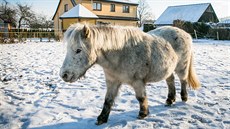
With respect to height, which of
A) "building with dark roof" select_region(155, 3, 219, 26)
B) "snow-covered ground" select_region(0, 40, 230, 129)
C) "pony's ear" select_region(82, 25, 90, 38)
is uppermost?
"building with dark roof" select_region(155, 3, 219, 26)

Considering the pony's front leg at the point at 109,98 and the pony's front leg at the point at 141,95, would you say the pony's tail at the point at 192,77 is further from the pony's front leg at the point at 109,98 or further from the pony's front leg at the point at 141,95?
the pony's front leg at the point at 109,98

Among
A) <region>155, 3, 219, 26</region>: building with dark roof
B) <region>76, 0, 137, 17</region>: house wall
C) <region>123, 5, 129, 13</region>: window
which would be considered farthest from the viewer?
<region>155, 3, 219, 26</region>: building with dark roof

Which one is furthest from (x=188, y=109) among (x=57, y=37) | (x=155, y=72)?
(x=57, y=37)

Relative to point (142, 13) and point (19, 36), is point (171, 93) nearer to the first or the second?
point (19, 36)

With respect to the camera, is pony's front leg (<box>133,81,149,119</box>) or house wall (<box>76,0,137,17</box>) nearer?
pony's front leg (<box>133,81,149,119</box>)

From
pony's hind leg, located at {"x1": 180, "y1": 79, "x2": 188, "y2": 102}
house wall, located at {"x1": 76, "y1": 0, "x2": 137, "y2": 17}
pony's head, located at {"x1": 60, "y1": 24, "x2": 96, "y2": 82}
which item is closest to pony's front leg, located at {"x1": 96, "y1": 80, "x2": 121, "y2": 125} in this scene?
pony's head, located at {"x1": 60, "y1": 24, "x2": 96, "y2": 82}

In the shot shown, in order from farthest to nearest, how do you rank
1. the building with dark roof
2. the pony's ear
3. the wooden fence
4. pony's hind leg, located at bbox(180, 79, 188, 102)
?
the building with dark roof → the wooden fence → pony's hind leg, located at bbox(180, 79, 188, 102) → the pony's ear

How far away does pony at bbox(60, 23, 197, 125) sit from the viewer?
295 centimetres

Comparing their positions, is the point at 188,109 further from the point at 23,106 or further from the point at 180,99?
the point at 23,106

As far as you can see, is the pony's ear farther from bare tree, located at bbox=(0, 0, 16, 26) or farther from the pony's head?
bare tree, located at bbox=(0, 0, 16, 26)

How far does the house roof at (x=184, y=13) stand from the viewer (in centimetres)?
3775

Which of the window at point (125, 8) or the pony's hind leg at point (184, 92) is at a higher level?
the window at point (125, 8)

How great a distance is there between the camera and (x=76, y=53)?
296 centimetres

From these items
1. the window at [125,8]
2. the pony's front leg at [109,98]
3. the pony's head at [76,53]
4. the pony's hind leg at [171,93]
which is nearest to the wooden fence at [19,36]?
the window at [125,8]
